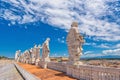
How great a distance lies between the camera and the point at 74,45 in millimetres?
16438

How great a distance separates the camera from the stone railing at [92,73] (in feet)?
34.0

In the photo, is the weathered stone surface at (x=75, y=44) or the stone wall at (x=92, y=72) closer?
the stone wall at (x=92, y=72)

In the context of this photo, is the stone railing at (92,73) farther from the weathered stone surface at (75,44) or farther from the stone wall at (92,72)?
the weathered stone surface at (75,44)

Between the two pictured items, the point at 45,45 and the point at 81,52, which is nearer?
the point at 81,52

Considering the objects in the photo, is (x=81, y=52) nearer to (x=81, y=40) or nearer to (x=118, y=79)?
(x=81, y=40)

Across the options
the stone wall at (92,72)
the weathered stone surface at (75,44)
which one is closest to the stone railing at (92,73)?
the stone wall at (92,72)

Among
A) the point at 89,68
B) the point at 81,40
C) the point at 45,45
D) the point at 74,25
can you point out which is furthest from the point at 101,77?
the point at 45,45

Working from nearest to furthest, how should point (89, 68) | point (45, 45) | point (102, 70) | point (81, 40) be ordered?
point (102, 70)
point (89, 68)
point (81, 40)
point (45, 45)

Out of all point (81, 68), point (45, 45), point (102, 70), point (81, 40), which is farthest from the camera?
point (45, 45)

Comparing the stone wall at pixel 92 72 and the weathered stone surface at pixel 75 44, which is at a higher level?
the weathered stone surface at pixel 75 44

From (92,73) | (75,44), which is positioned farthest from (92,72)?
(75,44)

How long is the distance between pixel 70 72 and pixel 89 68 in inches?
→ 149

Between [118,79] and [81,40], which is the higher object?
[81,40]

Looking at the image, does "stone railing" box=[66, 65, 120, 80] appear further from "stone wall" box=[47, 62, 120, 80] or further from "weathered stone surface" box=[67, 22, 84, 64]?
"weathered stone surface" box=[67, 22, 84, 64]
